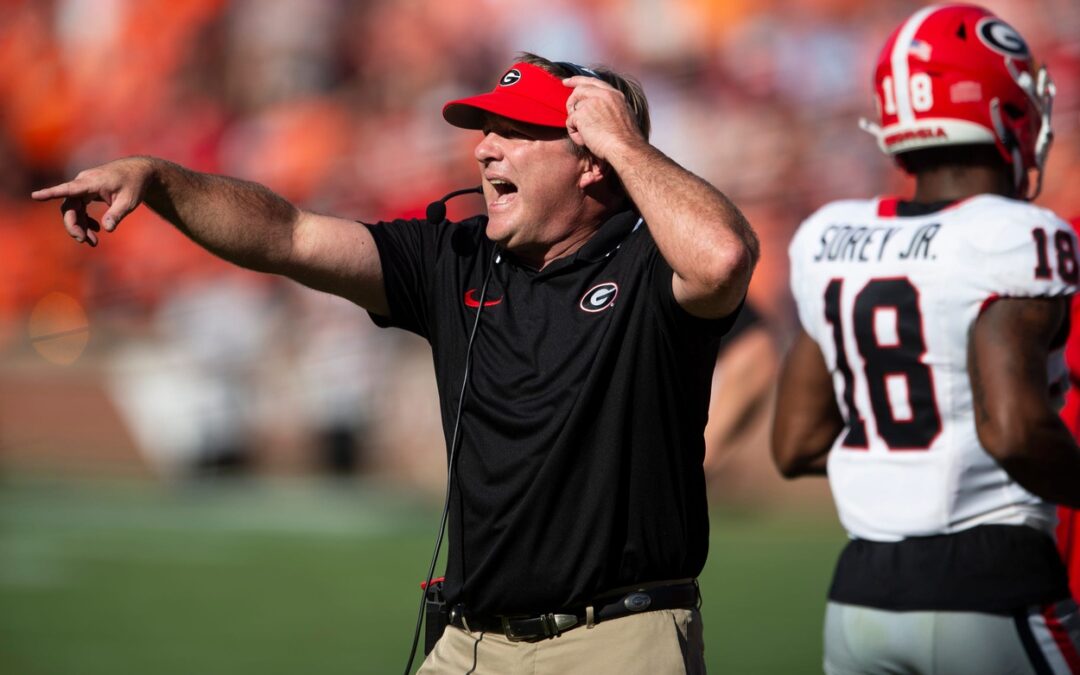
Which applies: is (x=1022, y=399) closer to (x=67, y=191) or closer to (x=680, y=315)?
(x=680, y=315)

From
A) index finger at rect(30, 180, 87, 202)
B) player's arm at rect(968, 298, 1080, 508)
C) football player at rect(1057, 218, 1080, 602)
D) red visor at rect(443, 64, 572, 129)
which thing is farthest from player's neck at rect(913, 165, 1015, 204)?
index finger at rect(30, 180, 87, 202)

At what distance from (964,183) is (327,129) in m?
13.6

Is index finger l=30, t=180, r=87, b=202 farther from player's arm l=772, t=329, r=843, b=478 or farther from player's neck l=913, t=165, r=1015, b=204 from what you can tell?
player's neck l=913, t=165, r=1015, b=204

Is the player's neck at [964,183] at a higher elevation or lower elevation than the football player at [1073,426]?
higher

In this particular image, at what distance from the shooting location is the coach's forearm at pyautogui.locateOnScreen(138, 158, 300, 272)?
10.2 feet

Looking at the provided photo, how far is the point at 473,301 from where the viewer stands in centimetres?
317

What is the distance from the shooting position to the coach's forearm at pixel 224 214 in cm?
311

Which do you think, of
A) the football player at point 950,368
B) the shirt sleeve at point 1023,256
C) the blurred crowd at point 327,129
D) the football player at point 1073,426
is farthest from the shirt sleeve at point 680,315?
the blurred crowd at point 327,129

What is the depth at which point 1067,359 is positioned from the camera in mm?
3205

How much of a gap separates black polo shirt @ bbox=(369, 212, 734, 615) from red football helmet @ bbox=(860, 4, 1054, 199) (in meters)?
0.67

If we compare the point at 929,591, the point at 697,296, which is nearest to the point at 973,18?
the point at 697,296

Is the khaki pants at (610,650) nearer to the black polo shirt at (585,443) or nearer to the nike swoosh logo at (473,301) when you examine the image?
the black polo shirt at (585,443)

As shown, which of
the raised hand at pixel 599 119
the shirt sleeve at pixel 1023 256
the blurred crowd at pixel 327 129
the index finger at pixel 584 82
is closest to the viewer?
the shirt sleeve at pixel 1023 256

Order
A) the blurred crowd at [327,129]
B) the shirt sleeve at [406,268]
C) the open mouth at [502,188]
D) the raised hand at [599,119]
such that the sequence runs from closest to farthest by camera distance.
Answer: the raised hand at [599,119] → the open mouth at [502,188] → the shirt sleeve at [406,268] → the blurred crowd at [327,129]
